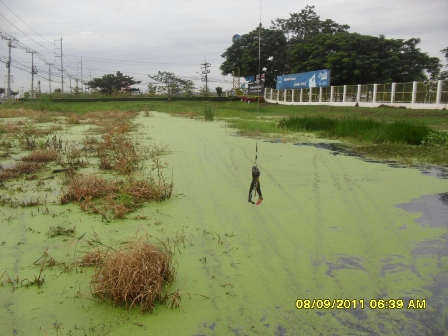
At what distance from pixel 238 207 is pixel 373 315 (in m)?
1.72

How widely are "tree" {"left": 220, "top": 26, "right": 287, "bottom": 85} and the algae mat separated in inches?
1151

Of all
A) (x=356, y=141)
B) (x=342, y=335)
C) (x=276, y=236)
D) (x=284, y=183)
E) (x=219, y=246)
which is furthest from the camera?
(x=356, y=141)

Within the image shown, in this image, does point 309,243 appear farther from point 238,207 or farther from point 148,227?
point 148,227

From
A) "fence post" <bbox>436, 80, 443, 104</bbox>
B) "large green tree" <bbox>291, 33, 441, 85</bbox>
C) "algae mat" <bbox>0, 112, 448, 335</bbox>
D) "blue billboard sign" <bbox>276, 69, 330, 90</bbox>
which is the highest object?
"large green tree" <bbox>291, 33, 441, 85</bbox>

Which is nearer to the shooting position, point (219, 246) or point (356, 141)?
point (219, 246)

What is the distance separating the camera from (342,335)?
1.74 meters

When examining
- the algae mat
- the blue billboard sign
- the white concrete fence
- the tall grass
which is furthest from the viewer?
the blue billboard sign

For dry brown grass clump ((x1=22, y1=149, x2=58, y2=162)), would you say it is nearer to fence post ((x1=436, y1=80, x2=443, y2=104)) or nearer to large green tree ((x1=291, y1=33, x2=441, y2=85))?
fence post ((x1=436, y1=80, x2=443, y2=104))

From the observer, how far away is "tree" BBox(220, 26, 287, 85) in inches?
1314

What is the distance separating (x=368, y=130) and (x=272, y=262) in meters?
6.41

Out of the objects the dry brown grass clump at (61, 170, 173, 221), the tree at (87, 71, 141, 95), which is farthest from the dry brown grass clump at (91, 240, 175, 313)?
the tree at (87, 71, 141, 95)

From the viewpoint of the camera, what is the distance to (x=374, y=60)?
26375mm

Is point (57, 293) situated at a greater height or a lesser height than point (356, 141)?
lesser

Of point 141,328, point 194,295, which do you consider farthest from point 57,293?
point 194,295
